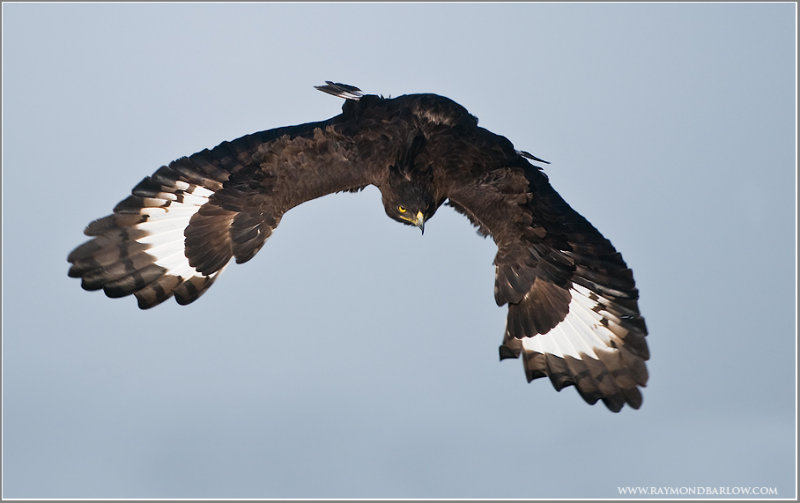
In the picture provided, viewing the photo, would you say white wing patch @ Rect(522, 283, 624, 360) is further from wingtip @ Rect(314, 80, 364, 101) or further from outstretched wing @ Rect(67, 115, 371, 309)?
wingtip @ Rect(314, 80, 364, 101)

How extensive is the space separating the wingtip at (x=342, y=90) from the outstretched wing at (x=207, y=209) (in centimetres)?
A: 35

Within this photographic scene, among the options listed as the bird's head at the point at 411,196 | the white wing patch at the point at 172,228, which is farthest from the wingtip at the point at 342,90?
the white wing patch at the point at 172,228

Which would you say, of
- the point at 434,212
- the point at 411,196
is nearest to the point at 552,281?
the point at 434,212

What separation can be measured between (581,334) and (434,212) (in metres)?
2.11

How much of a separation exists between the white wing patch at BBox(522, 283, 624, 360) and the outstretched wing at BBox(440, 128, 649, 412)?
0.01 metres

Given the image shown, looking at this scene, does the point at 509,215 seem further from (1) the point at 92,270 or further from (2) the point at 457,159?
(1) the point at 92,270

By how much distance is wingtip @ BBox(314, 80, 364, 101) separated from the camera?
11.0 meters

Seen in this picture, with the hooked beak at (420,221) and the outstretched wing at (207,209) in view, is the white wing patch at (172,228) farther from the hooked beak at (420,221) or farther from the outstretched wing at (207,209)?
the hooked beak at (420,221)

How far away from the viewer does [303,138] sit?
10711 mm

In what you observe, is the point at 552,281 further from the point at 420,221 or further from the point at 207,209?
the point at 207,209

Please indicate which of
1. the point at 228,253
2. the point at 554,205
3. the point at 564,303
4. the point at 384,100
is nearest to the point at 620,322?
the point at 564,303

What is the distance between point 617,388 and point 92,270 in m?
5.92

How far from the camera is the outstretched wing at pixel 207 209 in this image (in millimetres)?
10664

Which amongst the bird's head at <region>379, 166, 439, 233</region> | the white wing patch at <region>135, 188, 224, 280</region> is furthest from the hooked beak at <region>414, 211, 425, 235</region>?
the white wing patch at <region>135, 188, 224, 280</region>
